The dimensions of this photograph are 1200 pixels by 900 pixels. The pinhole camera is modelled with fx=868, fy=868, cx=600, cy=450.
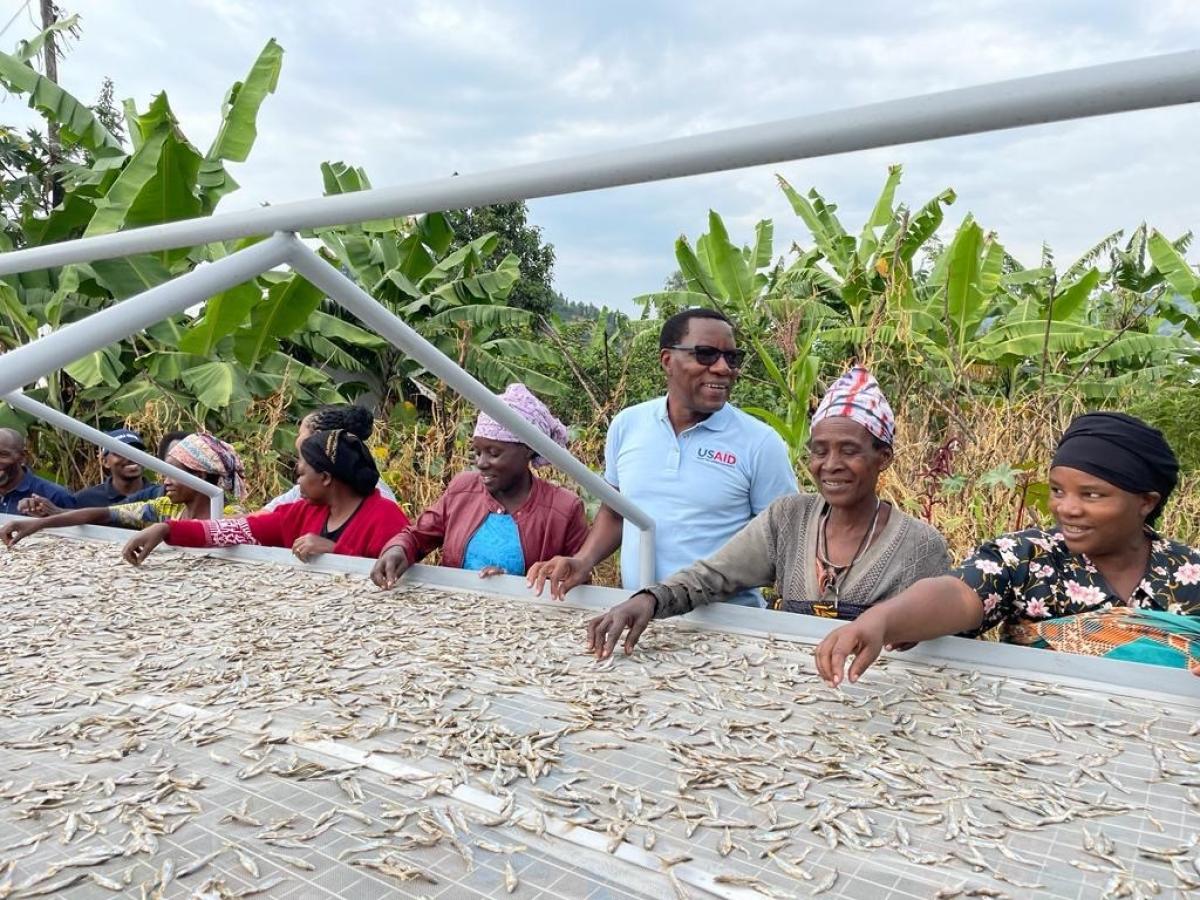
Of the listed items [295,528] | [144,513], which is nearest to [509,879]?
[295,528]

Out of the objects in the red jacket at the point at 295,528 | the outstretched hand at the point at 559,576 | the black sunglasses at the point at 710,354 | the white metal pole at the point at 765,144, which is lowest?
the red jacket at the point at 295,528

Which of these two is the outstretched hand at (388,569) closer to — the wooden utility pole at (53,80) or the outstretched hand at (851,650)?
the outstretched hand at (851,650)

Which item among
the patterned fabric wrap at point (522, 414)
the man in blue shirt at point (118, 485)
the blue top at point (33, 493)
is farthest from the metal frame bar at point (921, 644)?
the blue top at point (33, 493)

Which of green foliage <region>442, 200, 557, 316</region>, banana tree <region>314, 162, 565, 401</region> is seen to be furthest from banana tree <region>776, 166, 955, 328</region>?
green foliage <region>442, 200, 557, 316</region>

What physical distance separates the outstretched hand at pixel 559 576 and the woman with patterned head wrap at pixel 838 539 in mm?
252

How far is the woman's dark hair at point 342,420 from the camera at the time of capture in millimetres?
2772

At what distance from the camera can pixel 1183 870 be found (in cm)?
80

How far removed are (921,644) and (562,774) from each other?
68cm

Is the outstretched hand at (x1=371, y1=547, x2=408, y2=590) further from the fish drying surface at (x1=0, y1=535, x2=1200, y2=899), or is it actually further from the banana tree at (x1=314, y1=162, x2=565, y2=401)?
the banana tree at (x1=314, y1=162, x2=565, y2=401)

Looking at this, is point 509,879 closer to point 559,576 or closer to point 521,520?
point 559,576

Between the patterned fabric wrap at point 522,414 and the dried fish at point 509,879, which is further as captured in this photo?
the patterned fabric wrap at point 522,414

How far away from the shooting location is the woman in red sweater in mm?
2572

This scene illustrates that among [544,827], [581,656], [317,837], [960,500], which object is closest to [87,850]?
[317,837]

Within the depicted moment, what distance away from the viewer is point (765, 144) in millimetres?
872
